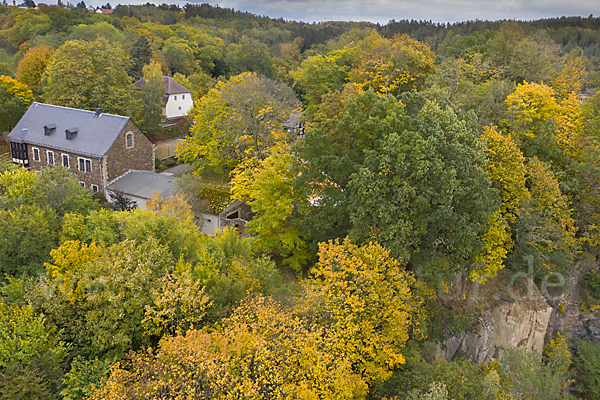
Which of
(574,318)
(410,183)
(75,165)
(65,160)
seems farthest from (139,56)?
(574,318)

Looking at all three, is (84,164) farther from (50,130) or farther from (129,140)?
(50,130)

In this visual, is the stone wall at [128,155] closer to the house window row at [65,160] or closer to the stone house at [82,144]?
the stone house at [82,144]

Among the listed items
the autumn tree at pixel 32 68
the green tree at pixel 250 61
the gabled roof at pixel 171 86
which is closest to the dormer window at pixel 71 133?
the autumn tree at pixel 32 68

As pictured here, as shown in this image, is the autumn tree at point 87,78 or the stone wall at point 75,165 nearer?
the stone wall at point 75,165

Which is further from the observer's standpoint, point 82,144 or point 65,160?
point 65,160

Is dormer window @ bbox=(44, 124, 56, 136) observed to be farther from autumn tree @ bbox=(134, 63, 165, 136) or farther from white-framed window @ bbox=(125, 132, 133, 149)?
autumn tree @ bbox=(134, 63, 165, 136)

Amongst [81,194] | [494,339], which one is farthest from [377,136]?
[81,194]
